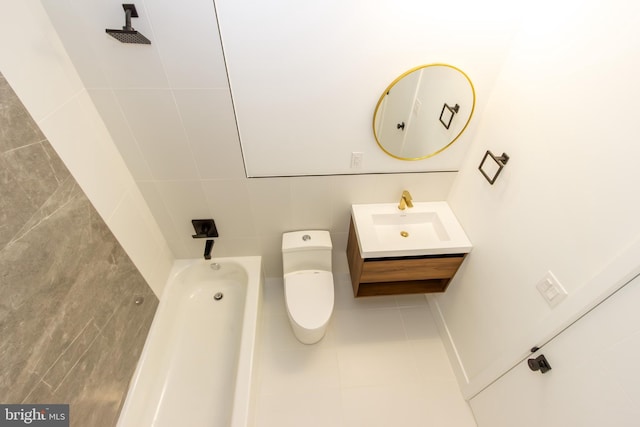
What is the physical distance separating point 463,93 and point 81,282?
1873 millimetres

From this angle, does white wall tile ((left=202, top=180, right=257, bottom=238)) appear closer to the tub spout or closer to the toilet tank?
the tub spout

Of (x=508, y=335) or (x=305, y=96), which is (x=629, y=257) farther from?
(x=305, y=96)

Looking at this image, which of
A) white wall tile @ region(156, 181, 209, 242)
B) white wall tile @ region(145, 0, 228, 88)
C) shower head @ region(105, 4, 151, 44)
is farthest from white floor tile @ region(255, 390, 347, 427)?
shower head @ region(105, 4, 151, 44)

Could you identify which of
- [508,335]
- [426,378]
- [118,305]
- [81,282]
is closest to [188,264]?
[118,305]

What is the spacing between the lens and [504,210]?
1264 mm

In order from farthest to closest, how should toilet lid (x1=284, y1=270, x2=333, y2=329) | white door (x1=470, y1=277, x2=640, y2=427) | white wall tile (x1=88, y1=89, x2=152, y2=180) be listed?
toilet lid (x1=284, y1=270, x2=333, y2=329) → white wall tile (x1=88, y1=89, x2=152, y2=180) → white door (x1=470, y1=277, x2=640, y2=427)

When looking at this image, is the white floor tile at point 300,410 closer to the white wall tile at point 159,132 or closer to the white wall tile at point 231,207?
the white wall tile at point 231,207

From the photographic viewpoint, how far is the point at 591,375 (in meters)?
0.92

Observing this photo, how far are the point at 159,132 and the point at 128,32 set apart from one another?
444 mm

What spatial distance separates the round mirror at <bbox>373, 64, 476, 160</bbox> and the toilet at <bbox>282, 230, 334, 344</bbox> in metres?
0.73

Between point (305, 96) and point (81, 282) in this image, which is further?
point (305, 96)

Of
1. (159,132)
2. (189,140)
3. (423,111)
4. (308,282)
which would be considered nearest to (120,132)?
(159,132)

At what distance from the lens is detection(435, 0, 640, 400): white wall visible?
813 mm

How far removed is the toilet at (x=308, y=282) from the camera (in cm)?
160
